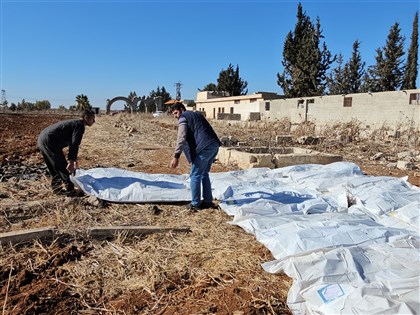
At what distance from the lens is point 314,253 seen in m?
2.91

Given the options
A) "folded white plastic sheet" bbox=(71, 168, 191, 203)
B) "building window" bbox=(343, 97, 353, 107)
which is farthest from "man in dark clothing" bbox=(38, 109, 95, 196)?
"building window" bbox=(343, 97, 353, 107)

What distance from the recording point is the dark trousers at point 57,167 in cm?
499

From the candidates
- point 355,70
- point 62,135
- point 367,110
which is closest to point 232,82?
point 355,70

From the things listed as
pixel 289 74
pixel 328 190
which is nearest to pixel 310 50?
pixel 289 74

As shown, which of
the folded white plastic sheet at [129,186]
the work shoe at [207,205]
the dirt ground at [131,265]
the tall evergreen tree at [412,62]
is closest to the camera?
the dirt ground at [131,265]

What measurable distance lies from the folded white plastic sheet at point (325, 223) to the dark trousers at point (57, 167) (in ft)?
0.45

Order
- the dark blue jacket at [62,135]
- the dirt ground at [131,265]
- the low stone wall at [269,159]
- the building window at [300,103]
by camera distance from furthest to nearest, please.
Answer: the building window at [300,103], the low stone wall at [269,159], the dark blue jacket at [62,135], the dirt ground at [131,265]

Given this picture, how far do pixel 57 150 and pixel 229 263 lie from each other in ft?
10.8

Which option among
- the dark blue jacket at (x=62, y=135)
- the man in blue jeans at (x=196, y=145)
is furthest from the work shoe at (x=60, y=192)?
the man in blue jeans at (x=196, y=145)

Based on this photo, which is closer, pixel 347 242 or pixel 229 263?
pixel 229 263

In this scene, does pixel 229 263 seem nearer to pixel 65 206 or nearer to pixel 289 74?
pixel 65 206

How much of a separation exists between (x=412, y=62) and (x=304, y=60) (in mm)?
10056

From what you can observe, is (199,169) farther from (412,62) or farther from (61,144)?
(412,62)

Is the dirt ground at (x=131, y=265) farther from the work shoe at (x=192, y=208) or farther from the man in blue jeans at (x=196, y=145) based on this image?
the man in blue jeans at (x=196, y=145)
